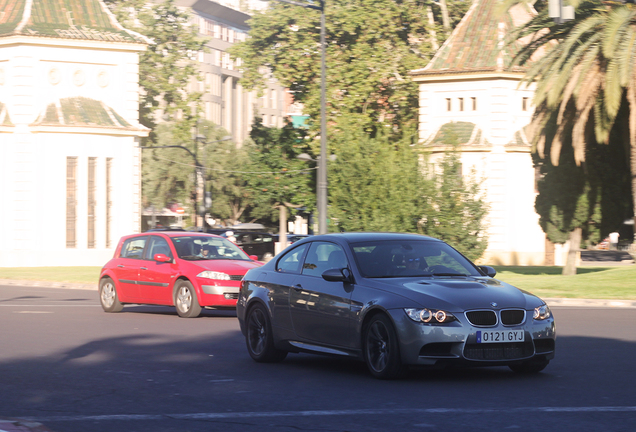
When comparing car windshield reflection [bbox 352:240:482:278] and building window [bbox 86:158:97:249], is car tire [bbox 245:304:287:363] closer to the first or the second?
car windshield reflection [bbox 352:240:482:278]

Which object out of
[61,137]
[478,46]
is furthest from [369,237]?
[478,46]

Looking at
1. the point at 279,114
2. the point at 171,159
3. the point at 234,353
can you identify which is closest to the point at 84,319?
the point at 234,353

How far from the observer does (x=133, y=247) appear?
61.6 ft

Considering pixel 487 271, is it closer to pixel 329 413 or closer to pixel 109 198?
pixel 329 413

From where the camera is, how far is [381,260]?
9750 mm

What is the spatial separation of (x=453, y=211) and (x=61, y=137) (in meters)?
19.0

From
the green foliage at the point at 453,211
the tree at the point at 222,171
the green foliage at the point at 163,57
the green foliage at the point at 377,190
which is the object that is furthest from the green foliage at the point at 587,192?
the tree at the point at 222,171

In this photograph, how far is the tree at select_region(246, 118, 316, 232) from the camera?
52.2m

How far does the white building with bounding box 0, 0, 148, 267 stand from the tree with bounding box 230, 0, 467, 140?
837 cm

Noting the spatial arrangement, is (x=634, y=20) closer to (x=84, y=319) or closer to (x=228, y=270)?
(x=228, y=270)

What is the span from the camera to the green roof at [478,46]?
48031 mm

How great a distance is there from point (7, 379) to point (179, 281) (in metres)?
7.71

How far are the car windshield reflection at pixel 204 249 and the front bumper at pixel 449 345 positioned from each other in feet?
30.6

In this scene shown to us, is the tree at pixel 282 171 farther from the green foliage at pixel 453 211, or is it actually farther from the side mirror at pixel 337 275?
the side mirror at pixel 337 275
